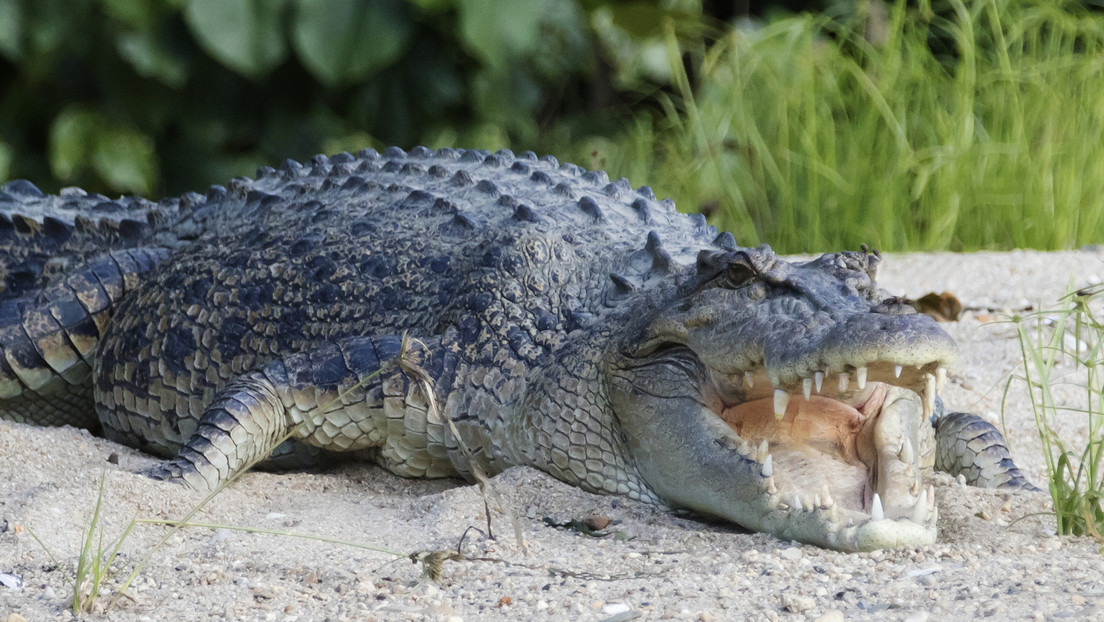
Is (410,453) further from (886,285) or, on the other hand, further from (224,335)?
(886,285)

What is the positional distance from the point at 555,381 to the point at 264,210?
1354 mm

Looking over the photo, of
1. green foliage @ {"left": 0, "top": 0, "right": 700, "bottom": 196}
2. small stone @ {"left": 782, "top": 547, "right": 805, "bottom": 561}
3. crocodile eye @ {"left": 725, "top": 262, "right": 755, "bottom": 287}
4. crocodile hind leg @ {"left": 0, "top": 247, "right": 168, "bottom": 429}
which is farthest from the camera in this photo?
green foliage @ {"left": 0, "top": 0, "right": 700, "bottom": 196}

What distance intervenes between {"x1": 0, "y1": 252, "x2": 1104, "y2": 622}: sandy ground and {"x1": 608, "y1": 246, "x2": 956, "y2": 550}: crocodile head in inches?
3.4

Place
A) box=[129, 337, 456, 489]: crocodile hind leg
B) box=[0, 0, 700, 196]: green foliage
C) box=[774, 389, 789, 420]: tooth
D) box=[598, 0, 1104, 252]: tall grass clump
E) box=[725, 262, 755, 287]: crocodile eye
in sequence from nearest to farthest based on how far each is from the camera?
box=[774, 389, 789, 420]: tooth
box=[725, 262, 755, 287]: crocodile eye
box=[129, 337, 456, 489]: crocodile hind leg
box=[598, 0, 1104, 252]: tall grass clump
box=[0, 0, 700, 196]: green foliage

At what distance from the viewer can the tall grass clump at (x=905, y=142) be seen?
561cm

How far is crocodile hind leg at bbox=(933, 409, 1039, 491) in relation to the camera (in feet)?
10.0

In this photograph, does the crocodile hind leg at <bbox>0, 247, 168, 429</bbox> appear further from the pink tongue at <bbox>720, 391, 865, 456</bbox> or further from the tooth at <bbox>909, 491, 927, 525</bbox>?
the tooth at <bbox>909, 491, 927, 525</bbox>

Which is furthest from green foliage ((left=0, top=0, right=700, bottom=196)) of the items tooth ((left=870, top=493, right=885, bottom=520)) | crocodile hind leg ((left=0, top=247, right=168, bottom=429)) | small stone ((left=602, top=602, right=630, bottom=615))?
small stone ((left=602, top=602, right=630, bottom=615))

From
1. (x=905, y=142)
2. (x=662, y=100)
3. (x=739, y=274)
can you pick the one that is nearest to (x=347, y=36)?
(x=662, y=100)

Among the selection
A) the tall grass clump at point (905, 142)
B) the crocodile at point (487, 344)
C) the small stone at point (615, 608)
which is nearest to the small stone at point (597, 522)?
the crocodile at point (487, 344)

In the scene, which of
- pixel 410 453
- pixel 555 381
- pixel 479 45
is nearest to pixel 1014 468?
pixel 555 381

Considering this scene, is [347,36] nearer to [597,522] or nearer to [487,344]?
[487,344]

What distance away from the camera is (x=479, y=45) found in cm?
582

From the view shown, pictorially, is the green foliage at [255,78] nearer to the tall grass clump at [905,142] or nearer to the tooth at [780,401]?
the tall grass clump at [905,142]
